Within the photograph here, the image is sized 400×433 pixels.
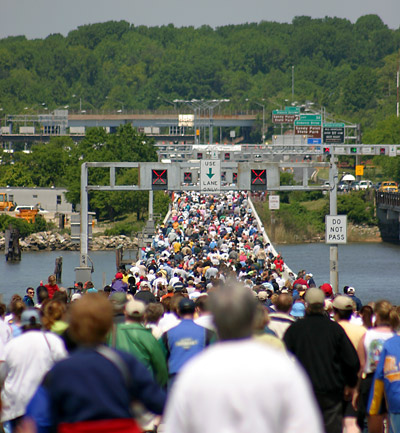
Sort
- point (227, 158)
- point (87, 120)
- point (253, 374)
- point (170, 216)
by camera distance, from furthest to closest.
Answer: point (87, 120) < point (170, 216) < point (227, 158) < point (253, 374)

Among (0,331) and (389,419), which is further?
(0,331)

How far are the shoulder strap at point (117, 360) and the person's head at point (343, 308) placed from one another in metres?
4.45

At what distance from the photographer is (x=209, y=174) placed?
37.1 metres

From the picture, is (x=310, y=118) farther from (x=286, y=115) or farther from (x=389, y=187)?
(x=389, y=187)

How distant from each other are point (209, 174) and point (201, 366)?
32.2 metres

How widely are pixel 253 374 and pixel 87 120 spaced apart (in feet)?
578

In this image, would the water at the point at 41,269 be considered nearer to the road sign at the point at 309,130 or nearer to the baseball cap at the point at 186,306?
the road sign at the point at 309,130

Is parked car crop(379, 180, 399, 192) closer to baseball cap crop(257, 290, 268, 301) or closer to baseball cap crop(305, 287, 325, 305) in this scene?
baseball cap crop(257, 290, 268, 301)

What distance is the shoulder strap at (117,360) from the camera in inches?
226

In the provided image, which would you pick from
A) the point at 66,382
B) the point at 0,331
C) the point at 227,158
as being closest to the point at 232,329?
the point at 66,382

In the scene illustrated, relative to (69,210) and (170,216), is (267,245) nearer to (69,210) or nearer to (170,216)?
(170,216)

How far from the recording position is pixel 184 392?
16.4 ft

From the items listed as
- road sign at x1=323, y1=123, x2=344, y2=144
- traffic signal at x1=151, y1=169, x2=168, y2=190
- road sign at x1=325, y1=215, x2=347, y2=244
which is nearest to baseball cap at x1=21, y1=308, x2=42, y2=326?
road sign at x1=325, y1=215, x2=347, y2=244

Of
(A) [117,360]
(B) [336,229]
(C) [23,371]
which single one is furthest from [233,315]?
(B) [336,229]
